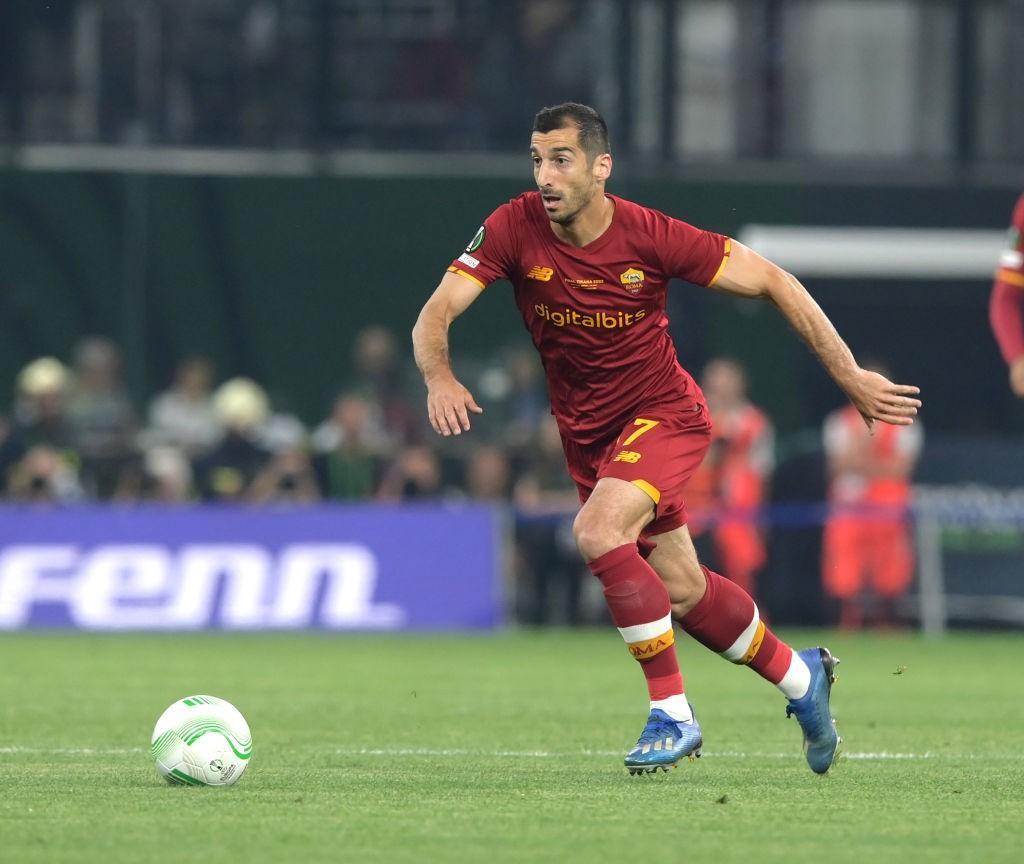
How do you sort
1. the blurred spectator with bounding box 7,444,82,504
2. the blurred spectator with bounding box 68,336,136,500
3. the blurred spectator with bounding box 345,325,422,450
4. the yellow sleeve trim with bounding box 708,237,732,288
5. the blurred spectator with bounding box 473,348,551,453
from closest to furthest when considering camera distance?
the yellow sleeve trim with bounding box 708,237,732,288 → the blurred spectator with bounding box 7,444,82,504 → the blurred spectator with bounding box 68,336,136,500 → the blurred spectator with bounding box 345,325,422,450 → the blurred spectator with bounding box 473,348,551,453

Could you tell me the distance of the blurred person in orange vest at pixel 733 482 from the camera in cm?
1969

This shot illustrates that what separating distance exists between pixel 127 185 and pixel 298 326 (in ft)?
7.08

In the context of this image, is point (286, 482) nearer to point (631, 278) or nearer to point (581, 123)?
point (631, 278)

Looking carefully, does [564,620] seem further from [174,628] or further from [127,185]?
[127,185]

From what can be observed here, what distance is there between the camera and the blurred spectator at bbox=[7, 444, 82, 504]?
1905 cm

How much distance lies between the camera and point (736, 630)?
8391mm

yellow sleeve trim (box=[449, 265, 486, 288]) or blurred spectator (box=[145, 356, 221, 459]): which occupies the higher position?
yellow sleeve trim (box=[449, 265, 486, 288])

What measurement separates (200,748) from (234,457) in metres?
12.3

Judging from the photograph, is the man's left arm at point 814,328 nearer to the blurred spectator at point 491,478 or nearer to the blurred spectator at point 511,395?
the blurred spectator at point 491,478

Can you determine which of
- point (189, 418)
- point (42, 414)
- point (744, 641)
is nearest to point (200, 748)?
point (744, 641)

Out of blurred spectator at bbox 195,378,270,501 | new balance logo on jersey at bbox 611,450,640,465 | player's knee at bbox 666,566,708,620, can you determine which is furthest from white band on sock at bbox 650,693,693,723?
blurred spectator at bbox 195,378,270,501

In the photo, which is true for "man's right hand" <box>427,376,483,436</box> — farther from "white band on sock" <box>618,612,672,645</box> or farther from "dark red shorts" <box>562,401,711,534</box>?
"white band on sock" <box>618,612,672,645</box>

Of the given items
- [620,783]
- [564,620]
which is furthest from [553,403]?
[564,620]

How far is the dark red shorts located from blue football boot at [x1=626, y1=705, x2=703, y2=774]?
74 centimetres
